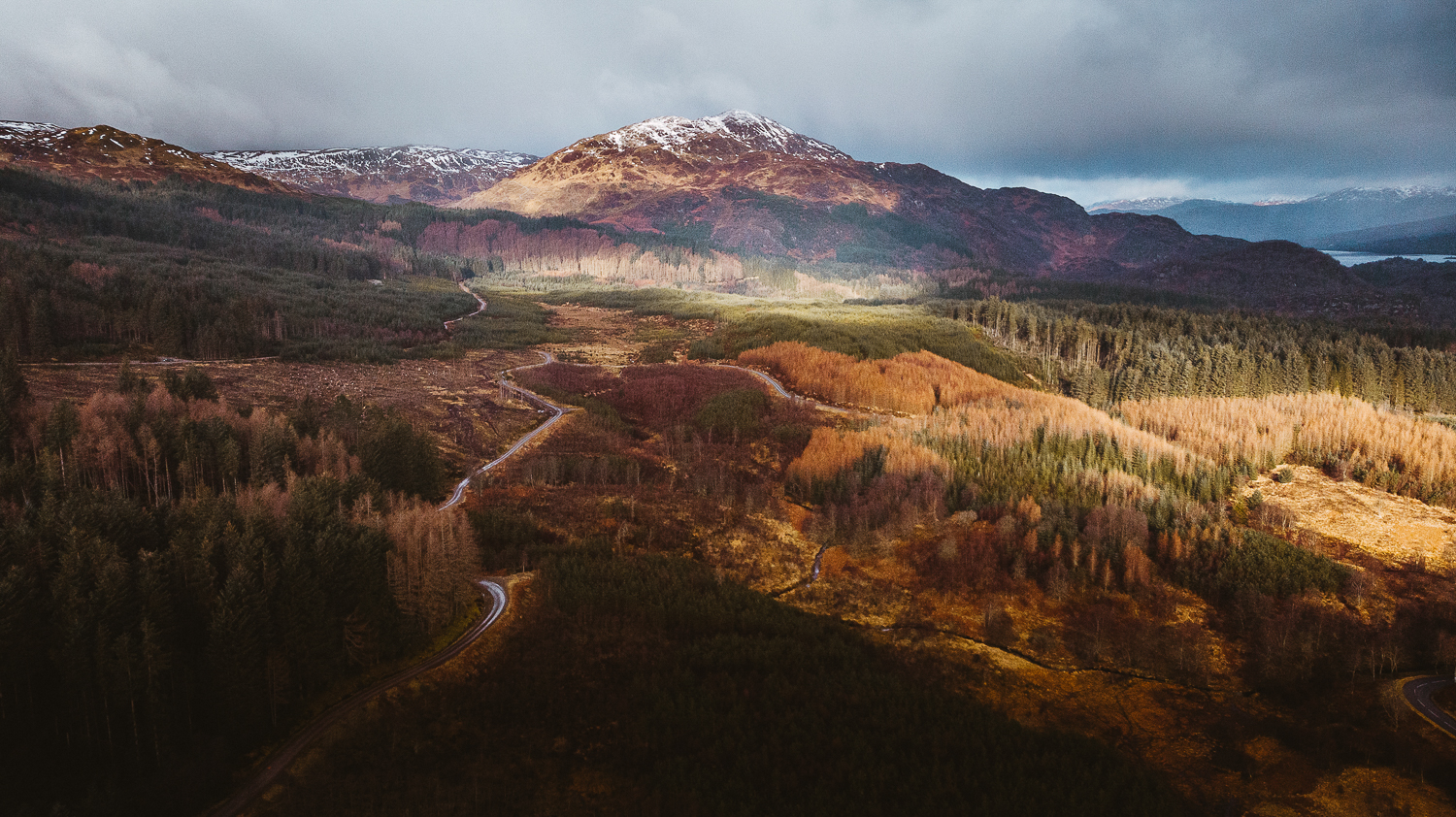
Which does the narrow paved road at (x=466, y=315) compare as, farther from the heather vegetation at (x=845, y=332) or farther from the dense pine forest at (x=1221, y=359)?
the dense pine forest at (x=1221, y=359)

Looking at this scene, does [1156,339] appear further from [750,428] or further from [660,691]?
[660,691]

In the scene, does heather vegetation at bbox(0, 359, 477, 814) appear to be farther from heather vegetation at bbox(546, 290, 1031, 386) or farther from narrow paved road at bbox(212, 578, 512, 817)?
heather vegetation at bbox(546, 290, 1031, 386)

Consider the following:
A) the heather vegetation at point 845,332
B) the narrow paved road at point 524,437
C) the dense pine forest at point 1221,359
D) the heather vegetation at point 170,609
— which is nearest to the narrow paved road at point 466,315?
the narrow paved road at point 524,437

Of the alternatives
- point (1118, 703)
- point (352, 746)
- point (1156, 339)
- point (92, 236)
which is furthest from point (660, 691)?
point (92, 236)

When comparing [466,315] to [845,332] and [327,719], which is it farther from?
[327,719]

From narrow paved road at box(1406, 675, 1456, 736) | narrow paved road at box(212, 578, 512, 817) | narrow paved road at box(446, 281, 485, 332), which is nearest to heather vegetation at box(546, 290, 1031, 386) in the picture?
narrow paved road at box(446, 281, 485, 332)

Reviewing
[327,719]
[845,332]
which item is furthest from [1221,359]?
[327,719]

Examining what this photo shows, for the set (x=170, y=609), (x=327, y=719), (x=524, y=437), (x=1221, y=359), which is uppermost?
(x=1221, y=359)

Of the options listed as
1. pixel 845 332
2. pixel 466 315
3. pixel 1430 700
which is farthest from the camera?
pixel 466 315
